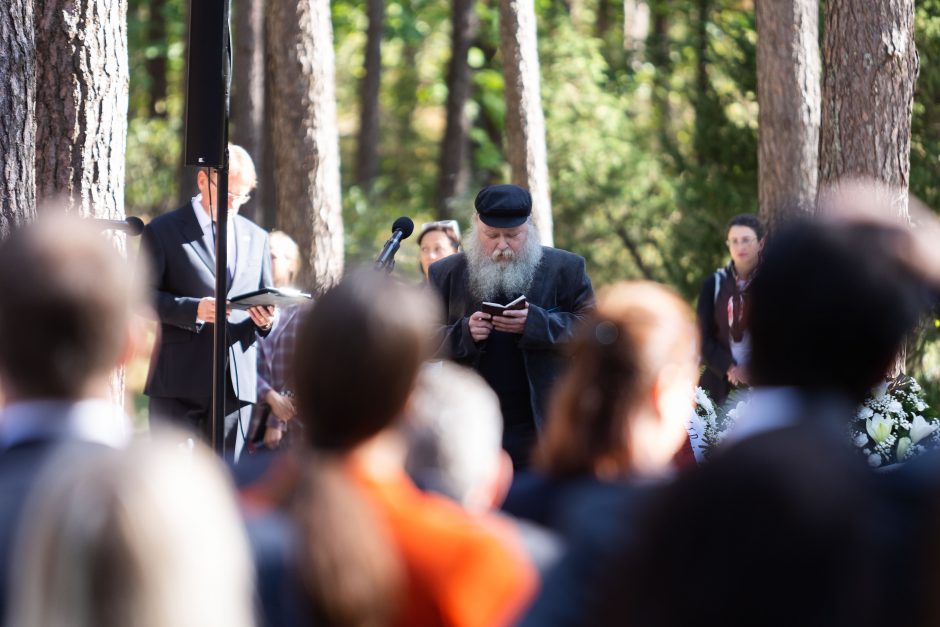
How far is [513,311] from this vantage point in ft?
20.3

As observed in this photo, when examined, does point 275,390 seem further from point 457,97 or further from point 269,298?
point 457,97

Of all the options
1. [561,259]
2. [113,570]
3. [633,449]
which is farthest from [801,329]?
[561,259]

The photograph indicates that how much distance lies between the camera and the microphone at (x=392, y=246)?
566 centimetres

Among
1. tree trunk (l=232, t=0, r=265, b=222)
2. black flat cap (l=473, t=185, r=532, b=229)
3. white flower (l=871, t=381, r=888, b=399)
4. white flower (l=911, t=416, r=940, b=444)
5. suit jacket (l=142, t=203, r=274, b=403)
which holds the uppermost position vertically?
tree trunk (l=232, t=0, r=265, b=222)

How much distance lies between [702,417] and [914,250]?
4679 mm

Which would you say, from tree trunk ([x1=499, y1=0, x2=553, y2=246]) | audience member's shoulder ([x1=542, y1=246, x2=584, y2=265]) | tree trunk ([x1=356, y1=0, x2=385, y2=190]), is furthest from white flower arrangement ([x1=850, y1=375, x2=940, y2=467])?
tree trunk ([x1=356, y1=0, x2=385, y2=190])

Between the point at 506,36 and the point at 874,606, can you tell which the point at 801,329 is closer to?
the point at 874,606

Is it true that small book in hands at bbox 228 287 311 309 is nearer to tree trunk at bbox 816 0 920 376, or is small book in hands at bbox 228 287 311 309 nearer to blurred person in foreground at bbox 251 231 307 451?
blurred person in foreground at bbox 251 231 307 451

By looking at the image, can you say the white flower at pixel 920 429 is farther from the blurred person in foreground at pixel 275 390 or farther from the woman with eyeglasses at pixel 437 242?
the blurred person in foreground at pixel 275 390

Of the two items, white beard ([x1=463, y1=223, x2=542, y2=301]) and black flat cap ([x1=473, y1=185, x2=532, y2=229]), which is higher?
black flat cap ([x1=473, y1=185, x2=532, y2=229])

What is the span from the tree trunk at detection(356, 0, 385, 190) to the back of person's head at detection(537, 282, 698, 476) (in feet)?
58.2

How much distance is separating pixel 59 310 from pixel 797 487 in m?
1.14

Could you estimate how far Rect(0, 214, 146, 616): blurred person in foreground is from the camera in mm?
2008

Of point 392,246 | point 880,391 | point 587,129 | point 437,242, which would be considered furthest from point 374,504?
point 587,129
